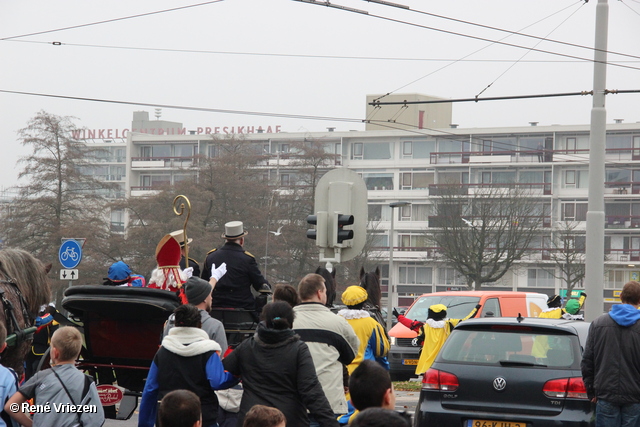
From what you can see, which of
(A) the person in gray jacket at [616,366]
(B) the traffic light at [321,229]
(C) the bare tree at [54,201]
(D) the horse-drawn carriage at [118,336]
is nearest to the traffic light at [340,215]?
(B) the traffic light at [321,229]

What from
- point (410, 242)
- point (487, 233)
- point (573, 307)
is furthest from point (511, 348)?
point (410, 242)

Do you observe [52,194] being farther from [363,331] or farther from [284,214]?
[363,331]

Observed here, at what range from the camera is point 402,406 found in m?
13.4

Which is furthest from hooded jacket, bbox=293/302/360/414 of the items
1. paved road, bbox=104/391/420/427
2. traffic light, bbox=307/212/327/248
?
traffic light, bbox=307/212/327/248

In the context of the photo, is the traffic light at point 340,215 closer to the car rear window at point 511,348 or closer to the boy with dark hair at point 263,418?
the car rear window at point 511,348

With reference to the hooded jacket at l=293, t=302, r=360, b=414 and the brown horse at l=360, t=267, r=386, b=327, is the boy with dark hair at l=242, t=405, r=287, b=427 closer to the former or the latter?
the hooded jacket at l=293, t=302, r=360, b=414

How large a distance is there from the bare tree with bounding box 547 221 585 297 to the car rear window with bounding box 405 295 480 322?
42086mm

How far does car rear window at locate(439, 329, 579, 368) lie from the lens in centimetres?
805

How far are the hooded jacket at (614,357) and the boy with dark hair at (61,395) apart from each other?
4331 millimetres

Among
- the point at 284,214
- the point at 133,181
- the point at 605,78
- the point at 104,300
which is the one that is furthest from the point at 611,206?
the point at 104,300

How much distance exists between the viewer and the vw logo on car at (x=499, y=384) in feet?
26.2

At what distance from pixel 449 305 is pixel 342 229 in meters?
7.27

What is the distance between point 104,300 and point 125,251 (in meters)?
42.8

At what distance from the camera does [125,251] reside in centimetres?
4972
